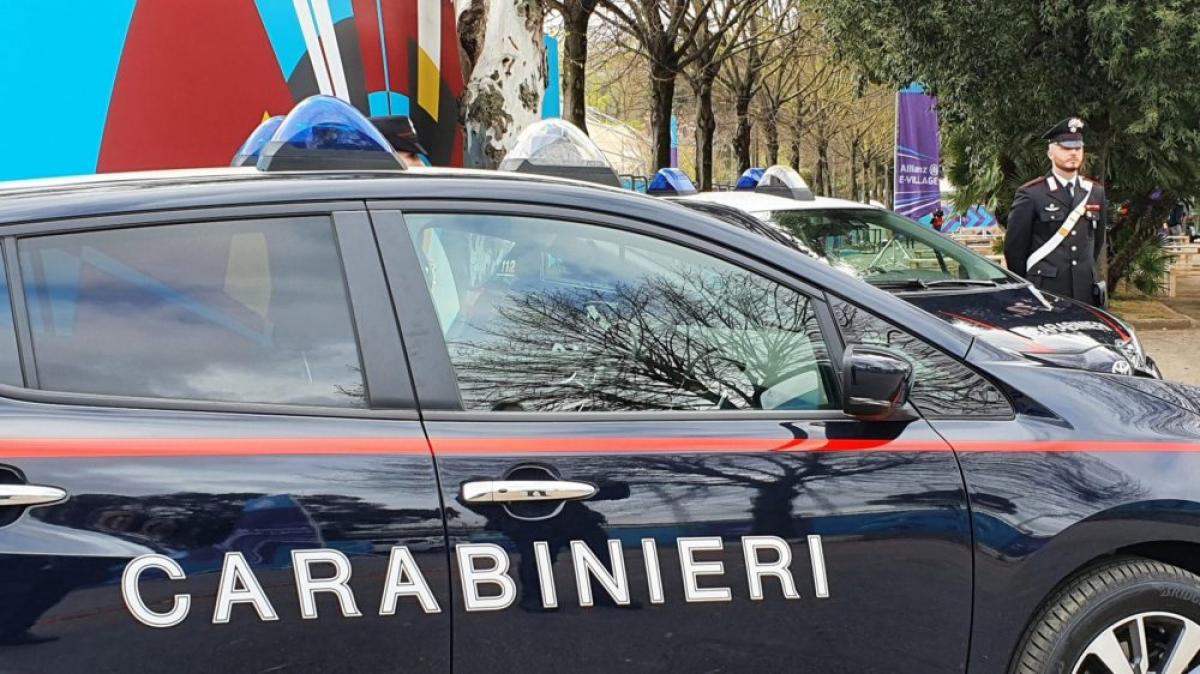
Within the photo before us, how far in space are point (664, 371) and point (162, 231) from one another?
107 centimetres

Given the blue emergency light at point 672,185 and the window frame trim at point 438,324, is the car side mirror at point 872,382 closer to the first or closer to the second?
the window frame trim at point 438,324

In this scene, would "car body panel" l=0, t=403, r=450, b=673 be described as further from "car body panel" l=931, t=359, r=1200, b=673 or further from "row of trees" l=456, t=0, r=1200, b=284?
"row of trees" l=456, t=0, r=1200, b=284

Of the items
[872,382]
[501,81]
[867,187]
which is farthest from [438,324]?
[867,187]

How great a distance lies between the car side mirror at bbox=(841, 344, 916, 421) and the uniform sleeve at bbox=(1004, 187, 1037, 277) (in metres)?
5.29

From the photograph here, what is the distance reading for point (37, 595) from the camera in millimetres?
1753

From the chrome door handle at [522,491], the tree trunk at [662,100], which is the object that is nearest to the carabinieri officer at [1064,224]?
the chrome door handle at [522,491]

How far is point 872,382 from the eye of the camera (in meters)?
2.17

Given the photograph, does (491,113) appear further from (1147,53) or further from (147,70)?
(1147,53)

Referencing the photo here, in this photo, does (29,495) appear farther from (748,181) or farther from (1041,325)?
(748,181)

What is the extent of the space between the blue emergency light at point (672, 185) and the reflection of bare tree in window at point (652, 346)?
492 cm

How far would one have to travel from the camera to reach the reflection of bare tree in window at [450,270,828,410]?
2189mm

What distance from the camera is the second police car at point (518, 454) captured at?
1.85m

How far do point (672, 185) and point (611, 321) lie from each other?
5.34m

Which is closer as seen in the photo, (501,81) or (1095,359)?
(1095,359)
